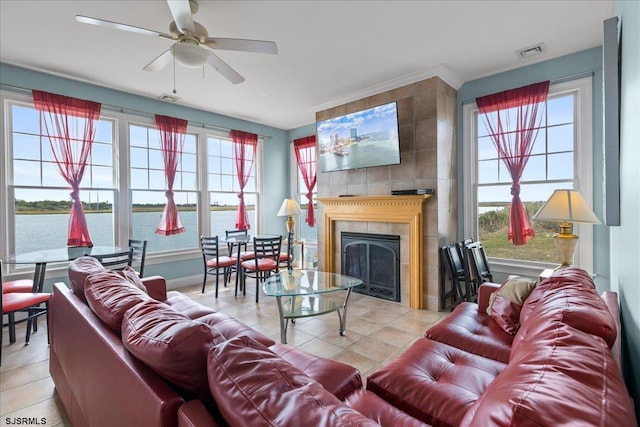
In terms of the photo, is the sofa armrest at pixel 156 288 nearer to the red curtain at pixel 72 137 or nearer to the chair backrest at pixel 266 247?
the chair backrest at pixel 266 247

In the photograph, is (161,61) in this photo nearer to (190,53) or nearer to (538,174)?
(190,53)

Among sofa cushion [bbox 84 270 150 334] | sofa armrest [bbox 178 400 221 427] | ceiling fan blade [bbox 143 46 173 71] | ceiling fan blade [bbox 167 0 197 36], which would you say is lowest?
sofa armrest [bbox 178 400 221 427]

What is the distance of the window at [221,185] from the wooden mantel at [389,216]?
1.78m

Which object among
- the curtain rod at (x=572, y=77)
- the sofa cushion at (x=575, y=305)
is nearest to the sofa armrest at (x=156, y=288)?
the sofa cushion at (x=575, y=305)

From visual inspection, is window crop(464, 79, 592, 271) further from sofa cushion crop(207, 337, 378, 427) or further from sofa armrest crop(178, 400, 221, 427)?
sofa armrest crop(178, 400, 221, 427)

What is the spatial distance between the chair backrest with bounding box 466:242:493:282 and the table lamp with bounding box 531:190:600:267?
974 millimetres

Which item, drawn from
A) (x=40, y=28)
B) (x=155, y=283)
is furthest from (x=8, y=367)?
(x=40, y=28)

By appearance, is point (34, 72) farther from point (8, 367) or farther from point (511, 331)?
point (511, 331)

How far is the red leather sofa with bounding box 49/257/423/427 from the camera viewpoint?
0.74m

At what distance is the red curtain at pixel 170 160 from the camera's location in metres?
4.44

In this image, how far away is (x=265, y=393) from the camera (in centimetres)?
75

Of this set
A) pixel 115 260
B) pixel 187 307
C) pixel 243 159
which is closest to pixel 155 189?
pixel 243 159

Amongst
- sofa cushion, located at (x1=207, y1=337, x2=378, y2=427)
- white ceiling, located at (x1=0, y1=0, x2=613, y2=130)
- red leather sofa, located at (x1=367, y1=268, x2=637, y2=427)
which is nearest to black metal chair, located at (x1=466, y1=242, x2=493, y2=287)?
red leather sofa, located at (x1=367, y1=268, x2=637, y2=427)

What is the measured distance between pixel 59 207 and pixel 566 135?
5.87 m
